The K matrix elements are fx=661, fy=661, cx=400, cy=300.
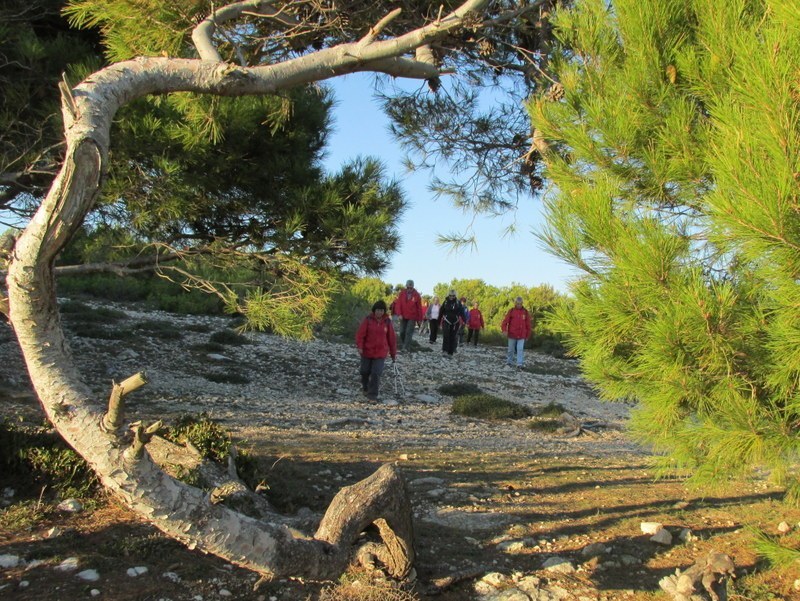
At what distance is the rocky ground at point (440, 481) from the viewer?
3510 mm

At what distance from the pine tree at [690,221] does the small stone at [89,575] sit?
8.75ft

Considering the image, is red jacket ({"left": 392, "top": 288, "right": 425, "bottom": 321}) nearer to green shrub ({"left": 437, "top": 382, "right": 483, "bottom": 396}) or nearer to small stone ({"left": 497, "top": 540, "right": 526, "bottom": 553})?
green shrub ({"left": 437, "top": 382, "right": 483, "bottom": 396})

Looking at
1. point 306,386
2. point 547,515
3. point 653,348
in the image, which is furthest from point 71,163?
point 306,386

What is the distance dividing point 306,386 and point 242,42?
738 centimetres

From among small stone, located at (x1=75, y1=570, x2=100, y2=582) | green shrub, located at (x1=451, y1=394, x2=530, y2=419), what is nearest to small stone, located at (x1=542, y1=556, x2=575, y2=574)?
small stone, located at (x1=75, y1=570, x2=100, y2=582)

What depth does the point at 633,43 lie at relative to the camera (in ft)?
11.3

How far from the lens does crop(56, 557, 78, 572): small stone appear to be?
329 cm

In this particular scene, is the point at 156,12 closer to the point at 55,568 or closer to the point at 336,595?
the point at 55,568

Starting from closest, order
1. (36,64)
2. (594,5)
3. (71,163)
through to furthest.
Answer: (71,163)
(594,5)
(36,64)

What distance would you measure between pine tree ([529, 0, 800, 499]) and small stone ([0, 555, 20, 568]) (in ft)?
9.90

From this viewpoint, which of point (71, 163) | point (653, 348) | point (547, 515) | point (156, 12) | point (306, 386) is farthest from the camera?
point (306, 386)

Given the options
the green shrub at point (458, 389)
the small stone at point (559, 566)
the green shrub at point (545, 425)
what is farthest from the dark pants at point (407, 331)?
the small stone at point (559, 566)

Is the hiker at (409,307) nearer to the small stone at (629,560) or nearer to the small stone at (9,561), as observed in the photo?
the small stone at (629,560)

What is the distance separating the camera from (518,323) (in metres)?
16.4
